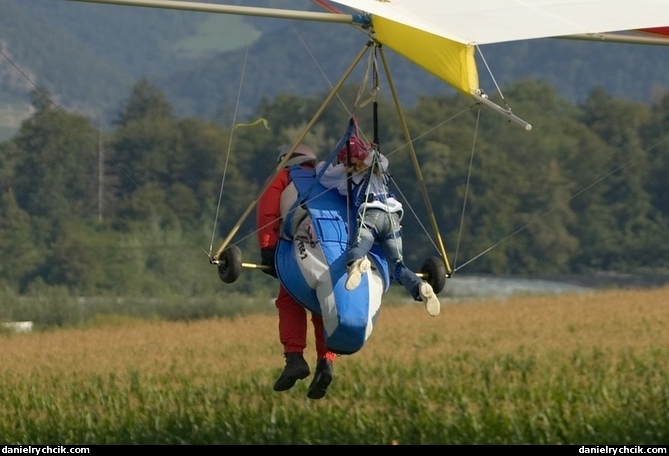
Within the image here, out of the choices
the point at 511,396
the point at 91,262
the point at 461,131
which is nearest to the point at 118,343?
the point at 511,396

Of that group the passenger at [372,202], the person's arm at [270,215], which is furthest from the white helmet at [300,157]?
the passenger at [372,202]

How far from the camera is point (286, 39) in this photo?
16538 centimetres

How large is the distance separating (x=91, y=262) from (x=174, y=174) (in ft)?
32.5

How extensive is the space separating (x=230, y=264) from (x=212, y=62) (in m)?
A: 151

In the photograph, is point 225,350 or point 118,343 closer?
point 225,350

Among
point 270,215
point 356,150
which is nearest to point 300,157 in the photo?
point 270,215

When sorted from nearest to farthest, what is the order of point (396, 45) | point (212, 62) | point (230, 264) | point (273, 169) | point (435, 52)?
point (435, 52) → point (396, 45) → point (230, 264) → point (273, 169) → point (212, 62)

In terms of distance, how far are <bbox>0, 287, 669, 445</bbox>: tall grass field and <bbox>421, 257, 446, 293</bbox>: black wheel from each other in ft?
4.32

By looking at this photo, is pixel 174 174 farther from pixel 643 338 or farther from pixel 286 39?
pixel 286 39

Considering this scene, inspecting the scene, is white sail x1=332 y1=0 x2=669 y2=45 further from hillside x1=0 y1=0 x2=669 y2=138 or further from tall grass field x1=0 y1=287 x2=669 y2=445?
hillside x1=0 y1=0 x2=669 y2=138

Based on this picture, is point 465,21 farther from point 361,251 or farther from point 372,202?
point 361,251

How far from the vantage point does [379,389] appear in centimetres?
1486

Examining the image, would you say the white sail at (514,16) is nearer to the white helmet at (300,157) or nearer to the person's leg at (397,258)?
the white helmet at (300,157)

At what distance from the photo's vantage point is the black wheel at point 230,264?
35.1ft
